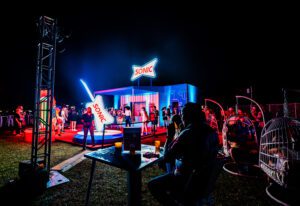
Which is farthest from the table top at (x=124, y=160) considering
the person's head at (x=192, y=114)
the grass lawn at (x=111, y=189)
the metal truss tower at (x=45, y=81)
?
the metal truss tower at (x=45, y=81)

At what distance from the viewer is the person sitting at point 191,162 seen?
2.05 meters

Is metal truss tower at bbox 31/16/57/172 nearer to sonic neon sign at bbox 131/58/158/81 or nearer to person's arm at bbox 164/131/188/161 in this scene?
person's arm at bbox 164/131/188/161

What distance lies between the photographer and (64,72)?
40938 millimetres

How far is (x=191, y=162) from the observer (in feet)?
7.20

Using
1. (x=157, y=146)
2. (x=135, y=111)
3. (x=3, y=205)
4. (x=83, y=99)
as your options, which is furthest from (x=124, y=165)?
(x=83, y=99)

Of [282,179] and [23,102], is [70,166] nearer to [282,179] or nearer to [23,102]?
[282,179]

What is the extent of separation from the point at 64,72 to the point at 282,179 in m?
45.7

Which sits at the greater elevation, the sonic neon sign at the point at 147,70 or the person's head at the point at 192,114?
the sonic neon sign at the point at 147,70

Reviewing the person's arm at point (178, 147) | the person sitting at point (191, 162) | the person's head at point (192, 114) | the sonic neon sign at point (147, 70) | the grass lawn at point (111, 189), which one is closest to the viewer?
the person sitting at point (191, 162)

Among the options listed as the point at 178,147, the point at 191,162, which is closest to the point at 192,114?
the point at 178,147

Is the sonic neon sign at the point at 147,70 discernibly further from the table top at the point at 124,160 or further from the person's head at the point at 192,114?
the person's head at the point at 192,114

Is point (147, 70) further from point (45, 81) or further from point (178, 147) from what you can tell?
point (178, 147)

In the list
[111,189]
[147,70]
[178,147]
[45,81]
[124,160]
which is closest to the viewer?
[178,147]

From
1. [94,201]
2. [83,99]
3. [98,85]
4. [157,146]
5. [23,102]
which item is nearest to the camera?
[157,146]
